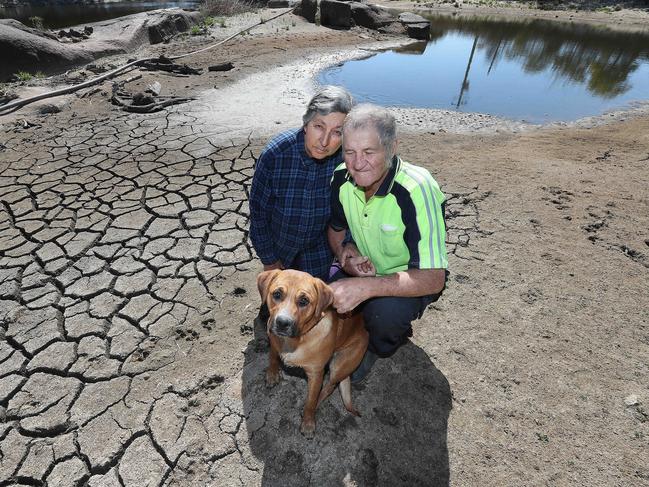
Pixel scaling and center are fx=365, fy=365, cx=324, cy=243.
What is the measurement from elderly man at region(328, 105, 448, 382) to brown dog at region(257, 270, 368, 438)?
144 millimetres

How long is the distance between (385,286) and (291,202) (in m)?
0.99

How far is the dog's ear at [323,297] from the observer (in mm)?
1945

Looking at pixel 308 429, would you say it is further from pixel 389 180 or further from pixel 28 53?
pixel 28 53

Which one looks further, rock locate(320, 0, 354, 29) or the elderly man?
rock locate(320, 0, 354, 29)

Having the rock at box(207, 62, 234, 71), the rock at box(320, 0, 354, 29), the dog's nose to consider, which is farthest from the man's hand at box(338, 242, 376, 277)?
the rock at box(320, 0, 354, 29)

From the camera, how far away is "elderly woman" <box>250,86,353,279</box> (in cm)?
247

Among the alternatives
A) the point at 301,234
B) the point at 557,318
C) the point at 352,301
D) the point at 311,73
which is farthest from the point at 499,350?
the point at 311,73

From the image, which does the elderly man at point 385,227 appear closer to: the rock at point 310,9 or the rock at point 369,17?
the rock at point 369,17

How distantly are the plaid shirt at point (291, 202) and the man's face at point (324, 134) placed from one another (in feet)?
0.66

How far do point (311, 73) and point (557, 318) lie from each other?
10.2 metres

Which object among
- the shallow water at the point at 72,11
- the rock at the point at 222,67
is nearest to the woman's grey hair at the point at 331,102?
the rock at the point at 222,67

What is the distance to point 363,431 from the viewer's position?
2.51 metres

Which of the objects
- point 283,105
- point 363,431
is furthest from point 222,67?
point 363,431

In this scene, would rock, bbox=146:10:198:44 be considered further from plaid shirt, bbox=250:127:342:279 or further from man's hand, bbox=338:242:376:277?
man's hand, bbox=338:242:376:277
